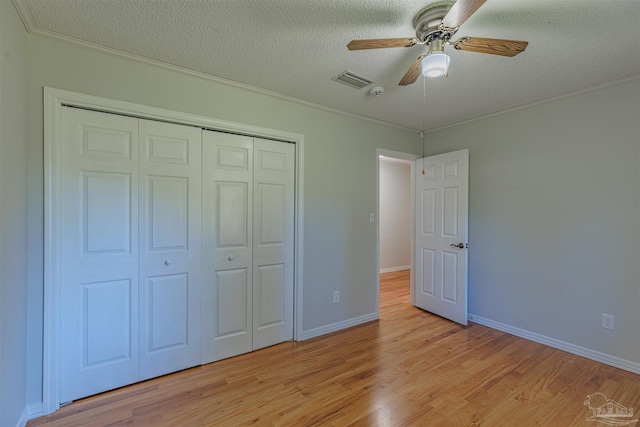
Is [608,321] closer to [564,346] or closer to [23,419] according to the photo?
[564,346]

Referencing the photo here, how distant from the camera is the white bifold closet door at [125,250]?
189cm

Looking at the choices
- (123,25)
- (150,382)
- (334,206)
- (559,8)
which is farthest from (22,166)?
(559,8)

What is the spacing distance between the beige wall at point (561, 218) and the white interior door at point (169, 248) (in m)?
3.01

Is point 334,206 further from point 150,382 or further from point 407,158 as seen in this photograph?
point 150,382

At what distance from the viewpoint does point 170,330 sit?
88.4 inches

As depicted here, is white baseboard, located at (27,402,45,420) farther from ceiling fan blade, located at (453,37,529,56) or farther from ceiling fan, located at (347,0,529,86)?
ceiling fan blade, located at (453,37,529,56)

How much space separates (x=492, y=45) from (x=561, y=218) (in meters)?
1.99

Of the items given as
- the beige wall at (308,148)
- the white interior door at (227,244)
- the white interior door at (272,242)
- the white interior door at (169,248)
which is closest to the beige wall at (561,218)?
the beige wall at (308,148)

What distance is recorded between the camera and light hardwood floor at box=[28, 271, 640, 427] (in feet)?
5.82

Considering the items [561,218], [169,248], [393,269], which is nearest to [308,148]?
[169,248]

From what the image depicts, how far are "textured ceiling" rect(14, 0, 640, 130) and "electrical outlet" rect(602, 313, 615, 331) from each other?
1972mm

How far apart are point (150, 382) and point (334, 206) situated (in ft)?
7.12

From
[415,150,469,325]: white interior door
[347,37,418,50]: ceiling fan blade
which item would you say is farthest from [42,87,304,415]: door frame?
[415,150,469,325]: white interior door

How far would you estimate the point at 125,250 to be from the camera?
2.06 metres
